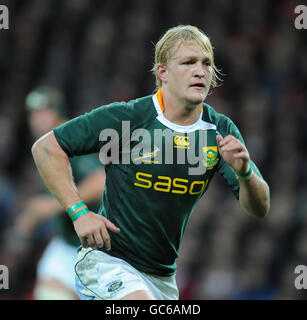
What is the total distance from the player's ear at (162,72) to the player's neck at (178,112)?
13 cm

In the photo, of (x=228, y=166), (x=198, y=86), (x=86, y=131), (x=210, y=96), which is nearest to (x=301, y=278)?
(x=210, y=96)

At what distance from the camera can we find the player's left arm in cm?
385

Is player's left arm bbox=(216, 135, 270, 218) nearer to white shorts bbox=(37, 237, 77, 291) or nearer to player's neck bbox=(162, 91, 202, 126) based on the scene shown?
player's neck bbox=(162, 91, 202, 126)

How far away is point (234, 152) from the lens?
12.8ft

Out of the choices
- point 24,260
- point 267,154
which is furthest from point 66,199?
point 267,154

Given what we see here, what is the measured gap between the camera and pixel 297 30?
1244 centimetres

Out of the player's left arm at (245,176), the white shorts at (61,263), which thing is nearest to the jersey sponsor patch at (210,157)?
the player's left arm at (245,176)

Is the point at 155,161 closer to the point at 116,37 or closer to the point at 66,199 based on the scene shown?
the point at 66,199

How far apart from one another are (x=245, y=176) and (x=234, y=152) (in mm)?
227

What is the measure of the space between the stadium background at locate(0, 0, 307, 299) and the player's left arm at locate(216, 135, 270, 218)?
483 cm

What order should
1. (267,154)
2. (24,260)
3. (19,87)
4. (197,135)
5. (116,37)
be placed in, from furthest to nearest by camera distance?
1. (116,37)
2. (19,87)
3. (267,154)
4. (24,260)
5. (197,135)

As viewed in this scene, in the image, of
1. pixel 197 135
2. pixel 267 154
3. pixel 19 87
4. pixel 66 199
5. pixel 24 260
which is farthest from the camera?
pixel 19 87

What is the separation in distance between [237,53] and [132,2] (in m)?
2.36

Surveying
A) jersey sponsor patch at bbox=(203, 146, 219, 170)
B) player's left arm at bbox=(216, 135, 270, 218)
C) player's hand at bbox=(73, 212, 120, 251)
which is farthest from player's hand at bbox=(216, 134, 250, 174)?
player's hand at bbox=(73, 212, 120, 251)
